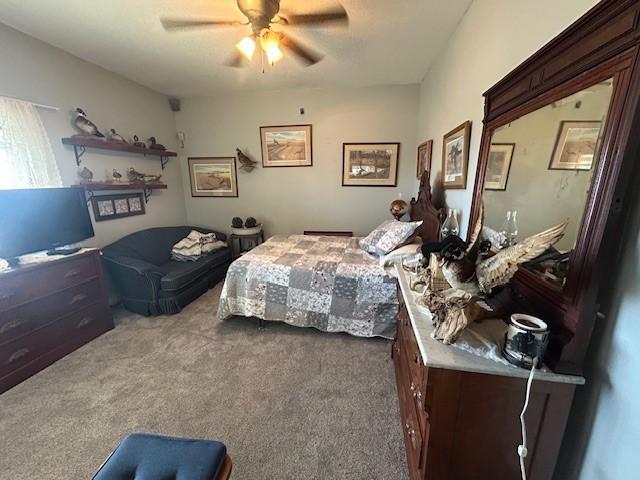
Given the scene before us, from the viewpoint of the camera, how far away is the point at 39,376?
6.34ft

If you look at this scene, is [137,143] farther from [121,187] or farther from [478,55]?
[478,55]

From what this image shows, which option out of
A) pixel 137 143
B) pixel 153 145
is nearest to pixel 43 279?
pixel 137 143

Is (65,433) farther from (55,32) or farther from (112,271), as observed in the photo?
(55,32)

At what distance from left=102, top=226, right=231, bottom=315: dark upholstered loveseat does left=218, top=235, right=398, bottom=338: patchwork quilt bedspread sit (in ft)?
2.34

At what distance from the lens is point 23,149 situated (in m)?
2.20

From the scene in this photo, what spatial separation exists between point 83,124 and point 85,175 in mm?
509

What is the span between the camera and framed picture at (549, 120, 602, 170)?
774 millimetres

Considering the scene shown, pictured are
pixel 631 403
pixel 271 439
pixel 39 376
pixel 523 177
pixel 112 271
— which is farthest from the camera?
pixel 112 271

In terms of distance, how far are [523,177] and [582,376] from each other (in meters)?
0.78

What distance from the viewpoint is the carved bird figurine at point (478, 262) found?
2.59 feet

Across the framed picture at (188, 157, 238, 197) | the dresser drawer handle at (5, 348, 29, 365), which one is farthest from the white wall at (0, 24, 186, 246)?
the dresser drawer handle at (5, 348, 29, 365)

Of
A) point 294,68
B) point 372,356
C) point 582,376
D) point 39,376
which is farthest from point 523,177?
point 39,376

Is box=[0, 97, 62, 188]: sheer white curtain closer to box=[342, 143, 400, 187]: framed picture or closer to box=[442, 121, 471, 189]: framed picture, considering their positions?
box=[342, 143, 400, 187]: framed picture

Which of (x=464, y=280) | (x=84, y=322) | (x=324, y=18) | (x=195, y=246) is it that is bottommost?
(x=84, y=322)
